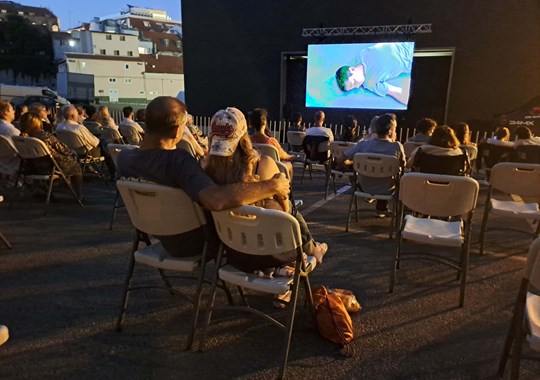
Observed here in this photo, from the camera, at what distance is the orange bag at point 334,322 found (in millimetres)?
2393

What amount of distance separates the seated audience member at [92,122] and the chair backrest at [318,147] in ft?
12.3

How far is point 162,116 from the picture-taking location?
7.91ft

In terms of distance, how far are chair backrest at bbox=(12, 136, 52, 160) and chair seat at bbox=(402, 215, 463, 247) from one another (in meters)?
4.26

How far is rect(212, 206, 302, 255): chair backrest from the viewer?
1.96 meters

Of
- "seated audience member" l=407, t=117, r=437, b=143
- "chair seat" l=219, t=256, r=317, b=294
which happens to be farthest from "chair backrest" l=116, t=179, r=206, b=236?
"seated audience member" l=407, t=117, r=437, b=143

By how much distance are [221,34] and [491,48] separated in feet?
30.7

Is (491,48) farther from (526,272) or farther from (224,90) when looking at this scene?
(526,272)

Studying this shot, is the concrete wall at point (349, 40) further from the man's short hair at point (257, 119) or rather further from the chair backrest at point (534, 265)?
the chair backrest at point (534, 265)

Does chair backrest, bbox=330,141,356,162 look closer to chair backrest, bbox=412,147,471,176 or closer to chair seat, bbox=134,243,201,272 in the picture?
chair backrest, bbox=412,147,471,176

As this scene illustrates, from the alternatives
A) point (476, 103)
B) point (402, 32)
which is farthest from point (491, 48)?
point (402, 32)

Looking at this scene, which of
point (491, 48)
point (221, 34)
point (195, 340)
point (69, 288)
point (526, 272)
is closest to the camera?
point (526, 272)

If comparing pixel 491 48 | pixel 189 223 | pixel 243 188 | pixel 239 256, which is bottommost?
pixel 239 256

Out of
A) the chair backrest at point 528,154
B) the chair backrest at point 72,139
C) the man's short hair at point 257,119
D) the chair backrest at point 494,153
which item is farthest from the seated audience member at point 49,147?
the chair backrest at point 528,154

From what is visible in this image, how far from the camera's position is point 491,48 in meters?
11.5
